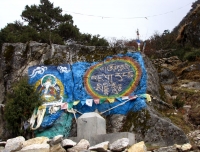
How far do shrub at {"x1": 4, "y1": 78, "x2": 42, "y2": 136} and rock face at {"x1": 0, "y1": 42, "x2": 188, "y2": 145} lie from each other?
126 centimetres

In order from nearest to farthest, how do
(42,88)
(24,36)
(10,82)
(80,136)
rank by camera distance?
(80,136)
(42,88)
(10,82)
(24,36)

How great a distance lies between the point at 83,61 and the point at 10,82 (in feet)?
9.50

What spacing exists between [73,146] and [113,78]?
3.78 metres

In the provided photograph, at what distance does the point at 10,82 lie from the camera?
41.2 ft

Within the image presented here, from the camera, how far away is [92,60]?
12.1 metres

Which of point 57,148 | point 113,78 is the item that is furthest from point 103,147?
point 113,78

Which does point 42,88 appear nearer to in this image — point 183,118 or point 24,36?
point 183,118

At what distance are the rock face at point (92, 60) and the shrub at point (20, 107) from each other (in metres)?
1.26


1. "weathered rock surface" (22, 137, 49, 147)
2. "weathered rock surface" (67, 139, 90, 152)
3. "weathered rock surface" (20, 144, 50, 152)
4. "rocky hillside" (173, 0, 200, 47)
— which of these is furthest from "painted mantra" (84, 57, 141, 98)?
"rocky hillside" (173, 0, 200, 47)

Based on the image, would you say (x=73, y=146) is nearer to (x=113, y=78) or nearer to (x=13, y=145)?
(x=13, y=145)

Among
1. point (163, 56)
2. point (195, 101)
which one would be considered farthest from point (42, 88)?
point (163, 56)

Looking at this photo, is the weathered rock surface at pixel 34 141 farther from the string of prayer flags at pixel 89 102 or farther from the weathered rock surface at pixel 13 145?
the string of prayer flags at pixel 89 102

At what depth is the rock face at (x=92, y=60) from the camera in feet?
31.3

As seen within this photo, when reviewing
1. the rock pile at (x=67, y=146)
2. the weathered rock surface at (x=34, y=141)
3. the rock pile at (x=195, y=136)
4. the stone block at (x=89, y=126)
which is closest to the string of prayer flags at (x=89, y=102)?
the stone block at (x=89, y=126)
